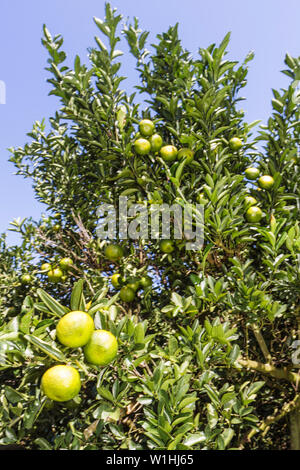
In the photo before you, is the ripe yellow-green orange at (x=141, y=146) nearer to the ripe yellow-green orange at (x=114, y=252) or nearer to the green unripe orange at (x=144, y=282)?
the ripe yellow-green orange at (x=114, y=252)

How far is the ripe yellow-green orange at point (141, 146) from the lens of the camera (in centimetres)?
222

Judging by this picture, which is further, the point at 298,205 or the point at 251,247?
the point at 251,247

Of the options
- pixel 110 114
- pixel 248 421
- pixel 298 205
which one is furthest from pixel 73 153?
pixel 248 421

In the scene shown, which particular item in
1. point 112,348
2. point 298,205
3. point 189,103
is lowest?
point 112,348

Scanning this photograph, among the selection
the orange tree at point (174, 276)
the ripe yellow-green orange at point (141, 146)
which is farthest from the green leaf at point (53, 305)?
the ripe yellow-green orange at point (141, 146)

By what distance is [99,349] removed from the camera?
121cm

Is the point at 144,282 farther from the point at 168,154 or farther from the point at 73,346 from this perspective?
the point at 73,346

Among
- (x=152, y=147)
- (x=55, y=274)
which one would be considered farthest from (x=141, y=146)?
(x=55, y=274)

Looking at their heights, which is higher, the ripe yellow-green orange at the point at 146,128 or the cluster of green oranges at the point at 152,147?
the ripe yellow-green orange at the point at 146,128

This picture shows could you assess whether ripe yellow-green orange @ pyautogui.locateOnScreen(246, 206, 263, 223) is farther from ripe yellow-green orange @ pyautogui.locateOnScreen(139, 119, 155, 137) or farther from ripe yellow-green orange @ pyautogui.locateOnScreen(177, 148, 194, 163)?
ripe yellow-green orange @ pyautogui.locateOnScreen(139, 119, 155, 137)

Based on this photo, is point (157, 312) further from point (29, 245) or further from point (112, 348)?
point (29, 245)

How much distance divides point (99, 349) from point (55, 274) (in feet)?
6.60

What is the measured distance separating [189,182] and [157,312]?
1267 millimetres

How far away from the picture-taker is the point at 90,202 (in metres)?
2.95
